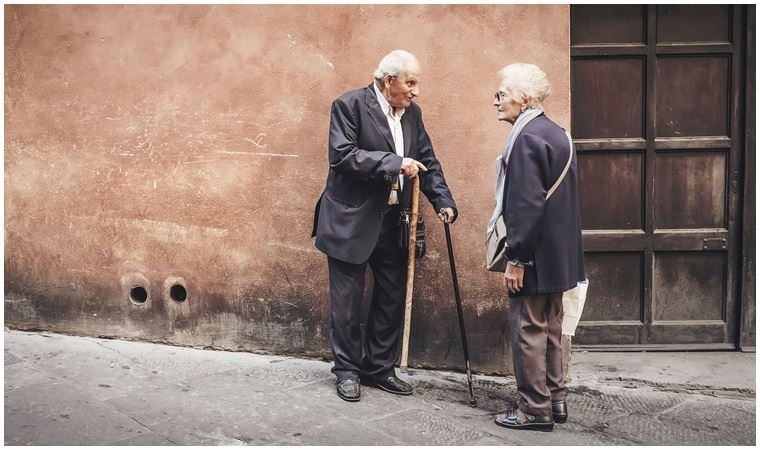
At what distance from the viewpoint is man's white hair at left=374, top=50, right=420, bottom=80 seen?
4.34 meters

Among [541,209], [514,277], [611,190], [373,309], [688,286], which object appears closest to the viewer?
[541,209]

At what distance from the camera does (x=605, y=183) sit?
5203 mm

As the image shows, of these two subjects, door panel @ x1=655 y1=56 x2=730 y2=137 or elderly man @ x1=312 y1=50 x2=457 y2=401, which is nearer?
elderly man @ x1=312 y1=50 x2=457 y2=401

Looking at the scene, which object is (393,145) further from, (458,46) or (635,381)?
(635,381)

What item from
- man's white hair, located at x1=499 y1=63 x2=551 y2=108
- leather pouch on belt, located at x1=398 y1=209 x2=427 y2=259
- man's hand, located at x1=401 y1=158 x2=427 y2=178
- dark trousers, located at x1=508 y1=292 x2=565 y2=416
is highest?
man's white hair, located at x1=499 y1=63 x2=551 y2=108

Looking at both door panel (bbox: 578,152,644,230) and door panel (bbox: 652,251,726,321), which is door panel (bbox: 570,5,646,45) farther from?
door panel (bbox: 652,251,726,321)

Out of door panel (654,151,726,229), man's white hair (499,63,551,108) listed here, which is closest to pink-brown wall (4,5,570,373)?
man's white hair (499,63,551,108)

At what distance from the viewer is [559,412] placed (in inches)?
165

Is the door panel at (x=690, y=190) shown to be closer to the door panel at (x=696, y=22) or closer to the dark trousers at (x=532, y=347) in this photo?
the door panel at (x=696, y=22)

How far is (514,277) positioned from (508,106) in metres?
0.80

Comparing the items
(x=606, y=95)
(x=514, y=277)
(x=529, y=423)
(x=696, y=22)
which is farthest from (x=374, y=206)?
(x=696, y=22)

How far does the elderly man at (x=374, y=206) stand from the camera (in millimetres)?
4332

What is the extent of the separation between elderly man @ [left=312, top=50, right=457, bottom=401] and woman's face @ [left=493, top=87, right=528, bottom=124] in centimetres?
50

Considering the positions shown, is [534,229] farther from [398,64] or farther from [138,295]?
[138,295]
